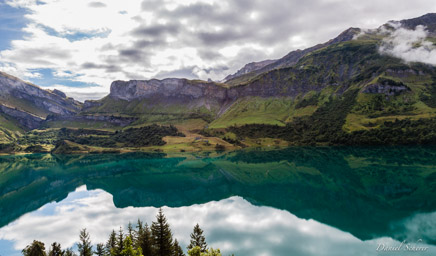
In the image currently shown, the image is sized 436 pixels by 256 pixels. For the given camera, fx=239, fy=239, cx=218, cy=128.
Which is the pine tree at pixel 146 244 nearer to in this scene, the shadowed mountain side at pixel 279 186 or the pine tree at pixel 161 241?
the pine tree at pixel 161 241

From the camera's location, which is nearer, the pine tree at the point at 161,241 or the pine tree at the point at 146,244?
the pine tree at the point at 161,241

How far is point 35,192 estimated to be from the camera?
306 ft

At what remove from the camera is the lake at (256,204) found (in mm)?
39516

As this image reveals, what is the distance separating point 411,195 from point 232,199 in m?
45.4

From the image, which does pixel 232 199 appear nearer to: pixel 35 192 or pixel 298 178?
pixel 298 178

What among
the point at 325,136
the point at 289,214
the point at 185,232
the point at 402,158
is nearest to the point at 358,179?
the point at 289,214

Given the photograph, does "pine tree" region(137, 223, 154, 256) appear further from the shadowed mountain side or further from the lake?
the shadowed mountain side

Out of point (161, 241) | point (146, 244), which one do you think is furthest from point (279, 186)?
point (161, 241)

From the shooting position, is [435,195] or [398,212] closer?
[398,212]

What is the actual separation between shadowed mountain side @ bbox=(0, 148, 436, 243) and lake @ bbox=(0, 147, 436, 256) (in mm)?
332

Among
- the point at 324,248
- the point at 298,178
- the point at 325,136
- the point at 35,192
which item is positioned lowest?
the point at 324,248

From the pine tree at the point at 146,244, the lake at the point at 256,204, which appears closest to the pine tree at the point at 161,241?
the pine tree at the point at 146,244

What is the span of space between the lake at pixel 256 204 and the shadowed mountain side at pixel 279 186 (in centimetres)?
33

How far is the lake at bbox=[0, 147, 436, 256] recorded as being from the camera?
3952 centimetres
